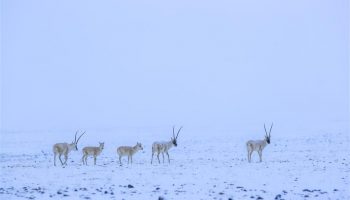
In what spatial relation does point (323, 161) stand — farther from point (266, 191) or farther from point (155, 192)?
point (155, 192)

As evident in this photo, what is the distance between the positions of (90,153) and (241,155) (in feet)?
26.9

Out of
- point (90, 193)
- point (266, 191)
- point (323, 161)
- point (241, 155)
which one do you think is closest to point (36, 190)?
point (90, 193)

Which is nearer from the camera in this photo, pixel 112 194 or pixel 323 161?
pixel 112 194

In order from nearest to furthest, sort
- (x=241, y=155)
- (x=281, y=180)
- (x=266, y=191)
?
(x=266, y=191), (x=281, y=180), (x=241, y=155)

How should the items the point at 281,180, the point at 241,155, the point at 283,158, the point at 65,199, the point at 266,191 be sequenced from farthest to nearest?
the point at 241,155, the point at 283,158, the point at 281,180, the point at 266,191, the point at 65,199

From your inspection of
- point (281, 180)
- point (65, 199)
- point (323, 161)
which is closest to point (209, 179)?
point (281, 180)

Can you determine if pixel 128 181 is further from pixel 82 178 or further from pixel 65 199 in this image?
pixel 65 199

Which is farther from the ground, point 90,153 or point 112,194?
point 90,153

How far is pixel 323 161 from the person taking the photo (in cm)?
2436

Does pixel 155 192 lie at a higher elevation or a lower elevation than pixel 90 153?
lower

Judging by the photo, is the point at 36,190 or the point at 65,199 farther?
the point at 36,190

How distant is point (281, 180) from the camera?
734 inches

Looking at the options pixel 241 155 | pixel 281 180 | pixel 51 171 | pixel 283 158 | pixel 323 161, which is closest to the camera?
pixel 281 180

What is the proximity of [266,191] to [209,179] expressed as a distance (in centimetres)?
275
